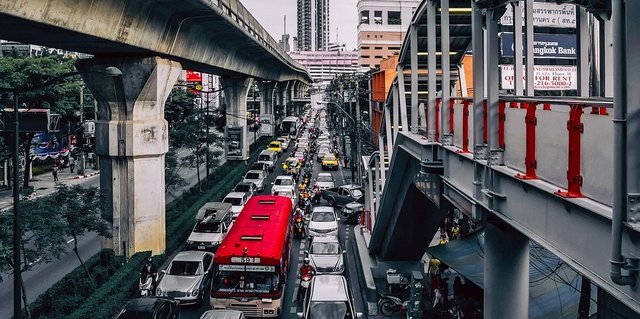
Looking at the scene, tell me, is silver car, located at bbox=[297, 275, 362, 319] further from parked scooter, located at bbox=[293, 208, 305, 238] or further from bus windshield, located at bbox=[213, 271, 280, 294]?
parked scooter, located at bbox=[293, 208, 305, 238]

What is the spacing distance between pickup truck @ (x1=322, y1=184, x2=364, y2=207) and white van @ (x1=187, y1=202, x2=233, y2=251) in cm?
1073

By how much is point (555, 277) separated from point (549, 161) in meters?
9.00

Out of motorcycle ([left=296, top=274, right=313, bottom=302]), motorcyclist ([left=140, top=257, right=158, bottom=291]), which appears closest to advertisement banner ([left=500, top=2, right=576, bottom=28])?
motorcycle ([left=296, top=274, right=313, bottom=302])

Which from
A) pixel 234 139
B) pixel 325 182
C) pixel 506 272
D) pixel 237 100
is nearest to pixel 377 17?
pixel 237 100

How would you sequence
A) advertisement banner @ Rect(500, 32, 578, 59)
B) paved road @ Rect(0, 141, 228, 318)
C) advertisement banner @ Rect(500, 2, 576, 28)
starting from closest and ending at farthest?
advertisement banner @ Rect(500, 32, 578, 59) < advertisement banner @ Rect(500, 2, 576, 28) < paved road @ Rect(0, 141, 228, 318)

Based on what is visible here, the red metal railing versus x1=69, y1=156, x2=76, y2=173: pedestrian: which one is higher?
the red metal railing

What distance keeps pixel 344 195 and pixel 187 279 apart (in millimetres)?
17381

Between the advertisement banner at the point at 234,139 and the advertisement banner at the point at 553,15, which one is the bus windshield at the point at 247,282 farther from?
the advertisement banner at the point at 234,139

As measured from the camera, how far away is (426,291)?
18203 millimetres

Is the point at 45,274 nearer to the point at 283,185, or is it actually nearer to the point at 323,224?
the point at 323,224

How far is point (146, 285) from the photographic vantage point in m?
17.5

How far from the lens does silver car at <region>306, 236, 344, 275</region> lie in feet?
61.5

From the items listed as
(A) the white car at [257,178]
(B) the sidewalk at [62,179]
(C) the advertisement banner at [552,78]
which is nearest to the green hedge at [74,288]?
(C) the advertisement banner at [552,78]

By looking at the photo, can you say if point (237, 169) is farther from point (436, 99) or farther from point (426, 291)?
point (436, 99)
